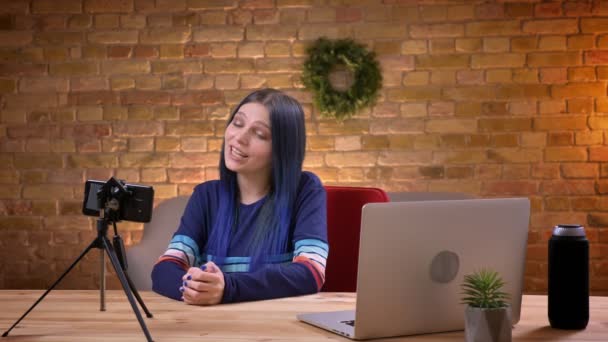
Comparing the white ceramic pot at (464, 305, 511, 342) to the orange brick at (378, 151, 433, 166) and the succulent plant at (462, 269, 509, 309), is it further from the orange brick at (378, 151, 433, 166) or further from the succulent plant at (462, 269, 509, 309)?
the orange brick at (378, 151, 433, 166)

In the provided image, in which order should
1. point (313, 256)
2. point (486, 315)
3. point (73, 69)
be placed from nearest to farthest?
point (486, 315)
point (313, 256)
point (73, 69)

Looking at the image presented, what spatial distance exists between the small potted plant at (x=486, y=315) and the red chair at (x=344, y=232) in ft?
4.04

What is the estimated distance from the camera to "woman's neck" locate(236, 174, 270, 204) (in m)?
2.12

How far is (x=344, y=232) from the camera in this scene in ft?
7.96

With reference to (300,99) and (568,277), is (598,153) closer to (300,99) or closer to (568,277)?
(300,99)

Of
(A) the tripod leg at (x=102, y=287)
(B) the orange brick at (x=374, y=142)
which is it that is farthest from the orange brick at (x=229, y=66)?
(A) the tripod leg at (x=102, y=287)

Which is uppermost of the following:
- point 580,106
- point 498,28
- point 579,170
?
point 498,28

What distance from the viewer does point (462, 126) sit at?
4082 mm

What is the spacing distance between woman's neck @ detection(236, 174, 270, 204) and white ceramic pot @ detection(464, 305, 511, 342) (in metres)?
1.04

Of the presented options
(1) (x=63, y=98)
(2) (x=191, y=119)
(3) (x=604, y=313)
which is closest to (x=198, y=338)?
(3) (x=604, y=313)

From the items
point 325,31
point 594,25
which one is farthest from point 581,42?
point 325,31

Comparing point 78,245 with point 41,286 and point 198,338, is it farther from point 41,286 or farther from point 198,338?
point 198,338

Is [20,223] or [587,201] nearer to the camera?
[587,201]

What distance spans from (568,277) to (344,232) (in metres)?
1.14
